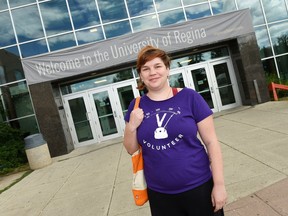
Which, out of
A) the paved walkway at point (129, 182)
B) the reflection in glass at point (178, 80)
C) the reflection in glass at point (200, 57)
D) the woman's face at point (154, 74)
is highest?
the reflection in glass at point (200, 57)

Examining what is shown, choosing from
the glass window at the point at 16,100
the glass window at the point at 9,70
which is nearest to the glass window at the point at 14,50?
the glass window at the point at 9,70

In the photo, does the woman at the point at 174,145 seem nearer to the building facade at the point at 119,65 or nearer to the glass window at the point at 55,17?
the building facade at the point at 119,65

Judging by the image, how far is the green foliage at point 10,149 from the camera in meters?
10.4

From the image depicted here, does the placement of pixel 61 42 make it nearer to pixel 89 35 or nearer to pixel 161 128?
pixel 89 35

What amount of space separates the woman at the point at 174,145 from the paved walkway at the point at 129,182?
1.78 m

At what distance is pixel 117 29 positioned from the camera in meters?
13.2

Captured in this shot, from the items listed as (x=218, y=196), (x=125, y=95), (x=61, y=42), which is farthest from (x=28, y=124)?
(x=218, y=196)

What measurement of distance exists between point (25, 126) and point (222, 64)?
30.8 feet

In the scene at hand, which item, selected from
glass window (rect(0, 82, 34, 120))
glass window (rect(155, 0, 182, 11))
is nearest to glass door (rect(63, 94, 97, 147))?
glass window (rect(0, 82, 34, 120))

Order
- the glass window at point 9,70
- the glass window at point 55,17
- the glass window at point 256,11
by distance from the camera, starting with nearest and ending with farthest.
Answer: the glass window at point 9,70, the glass window at point 55,17, the glass window at point 256,11

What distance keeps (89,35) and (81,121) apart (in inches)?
156

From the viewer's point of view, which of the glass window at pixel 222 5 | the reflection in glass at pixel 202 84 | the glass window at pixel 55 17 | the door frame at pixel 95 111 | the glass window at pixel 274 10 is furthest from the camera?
the glass window at pixel 274 10

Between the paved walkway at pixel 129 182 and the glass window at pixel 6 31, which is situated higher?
the glass window at pixel 6 31

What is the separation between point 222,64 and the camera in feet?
43.8
